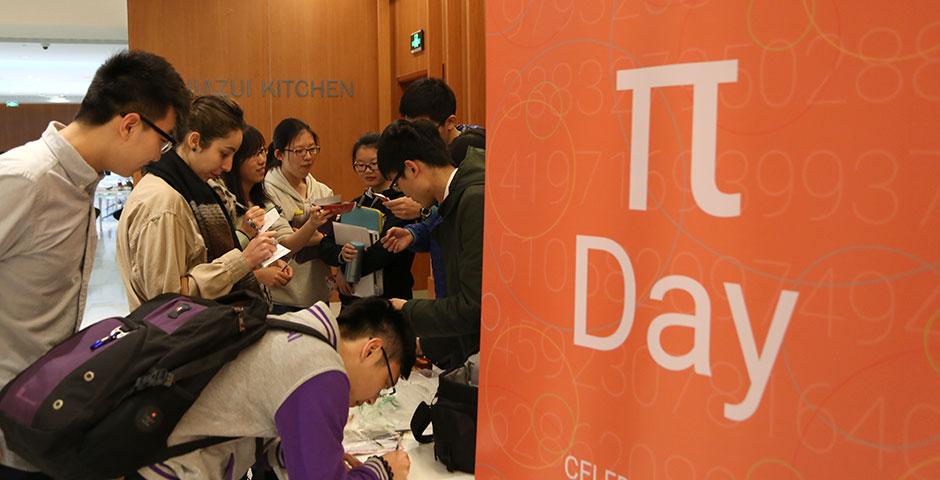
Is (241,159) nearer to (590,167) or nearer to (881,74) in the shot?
(590,167)

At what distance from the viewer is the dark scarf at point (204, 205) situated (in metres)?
2.30

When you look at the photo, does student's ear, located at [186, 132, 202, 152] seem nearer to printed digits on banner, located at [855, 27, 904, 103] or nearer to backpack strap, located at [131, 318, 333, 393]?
backpack strap, located at [131, 318, 333, 393]

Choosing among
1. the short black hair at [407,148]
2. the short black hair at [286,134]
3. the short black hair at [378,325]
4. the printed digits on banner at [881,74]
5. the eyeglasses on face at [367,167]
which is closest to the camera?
the printed digits on banner at [881,74]

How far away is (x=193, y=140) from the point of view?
7.89ft

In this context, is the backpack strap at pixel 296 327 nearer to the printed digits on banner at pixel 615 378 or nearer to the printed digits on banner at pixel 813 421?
the printed digits on banner at pixel 615 378

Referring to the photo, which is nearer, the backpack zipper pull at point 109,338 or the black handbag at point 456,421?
the backpack zipper pull at point 109,338

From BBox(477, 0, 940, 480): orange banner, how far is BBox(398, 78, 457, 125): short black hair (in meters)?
1.99

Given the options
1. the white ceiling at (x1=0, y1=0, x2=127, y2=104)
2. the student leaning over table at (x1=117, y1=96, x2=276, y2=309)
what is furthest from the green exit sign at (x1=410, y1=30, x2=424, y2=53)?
→ the student leaning over table at (x1=117, y1=96, x2=276, y2=309)

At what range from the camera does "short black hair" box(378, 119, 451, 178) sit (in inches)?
100

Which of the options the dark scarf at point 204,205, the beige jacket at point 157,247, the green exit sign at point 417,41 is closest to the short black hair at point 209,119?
the dark scarf at point 204,205

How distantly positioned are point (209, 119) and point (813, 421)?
78.8 inches

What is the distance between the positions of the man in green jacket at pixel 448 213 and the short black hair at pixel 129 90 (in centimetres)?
86

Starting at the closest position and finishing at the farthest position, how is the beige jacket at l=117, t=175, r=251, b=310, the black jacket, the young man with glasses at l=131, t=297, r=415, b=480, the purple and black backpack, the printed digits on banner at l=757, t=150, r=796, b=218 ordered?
1. the printed digits on banner at l=757, t=150, r=796, b=218
2. the purple and black backpack
3. the young man with glasses at l=131, t=297, r=415, b=480
4. the beige jacket at l=117, t=175, r=251, b=310
5. the black jacket

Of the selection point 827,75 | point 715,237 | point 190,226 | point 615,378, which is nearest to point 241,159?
point 190,226
